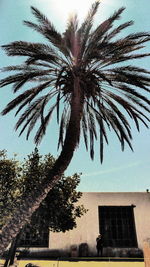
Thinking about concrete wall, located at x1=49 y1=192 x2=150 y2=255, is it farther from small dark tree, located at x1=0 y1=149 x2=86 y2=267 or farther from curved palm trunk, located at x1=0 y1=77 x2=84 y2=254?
curved palm trunk, located at x1=0 y1=77 x2=84 y2=254

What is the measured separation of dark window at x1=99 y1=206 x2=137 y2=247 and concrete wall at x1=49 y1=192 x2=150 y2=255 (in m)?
0.44

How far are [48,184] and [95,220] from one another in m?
14.4

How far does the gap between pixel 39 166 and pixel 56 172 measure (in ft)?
19.7

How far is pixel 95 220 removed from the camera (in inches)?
762

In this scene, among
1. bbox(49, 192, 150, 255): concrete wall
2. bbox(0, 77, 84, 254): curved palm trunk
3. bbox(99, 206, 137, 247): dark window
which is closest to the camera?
bbox(0, 77, 84, 254): curved palm trunk

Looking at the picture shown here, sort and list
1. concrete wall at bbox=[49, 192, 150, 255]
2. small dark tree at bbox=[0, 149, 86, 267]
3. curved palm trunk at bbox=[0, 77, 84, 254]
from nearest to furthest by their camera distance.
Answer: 1. curved palm trunk at bbox=[0, 77, 84, 254]
2. small dark tree at bbox=[0, 149, 86, 267]
3. concrete wall at bbox=[49, 192, 150, 255]

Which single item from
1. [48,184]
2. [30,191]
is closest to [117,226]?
[30,191]

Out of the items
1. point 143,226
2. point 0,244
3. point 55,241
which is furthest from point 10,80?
point 143,226

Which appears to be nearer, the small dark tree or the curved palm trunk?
the curved palm trunk

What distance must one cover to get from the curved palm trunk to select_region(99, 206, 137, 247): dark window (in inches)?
566

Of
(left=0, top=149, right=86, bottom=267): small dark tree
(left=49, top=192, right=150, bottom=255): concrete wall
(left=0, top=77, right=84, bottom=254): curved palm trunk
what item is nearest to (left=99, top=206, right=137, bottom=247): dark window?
(left=49, top=192, right=150, bottom=255): concrete wall

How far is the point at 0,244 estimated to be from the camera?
573cm

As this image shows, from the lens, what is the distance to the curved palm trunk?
19.4 ft

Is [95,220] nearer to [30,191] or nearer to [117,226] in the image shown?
[117,226]
